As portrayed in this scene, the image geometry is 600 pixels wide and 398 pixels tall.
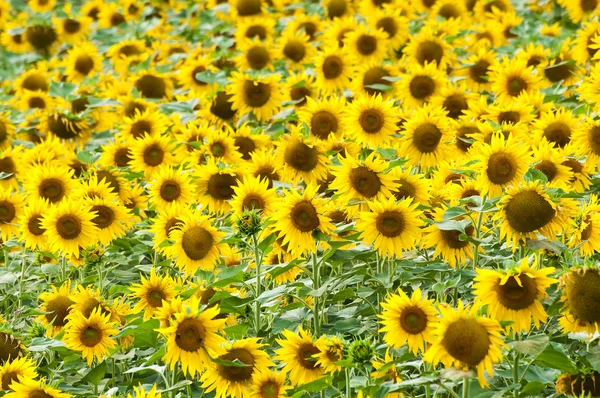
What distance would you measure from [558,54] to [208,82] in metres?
2.40

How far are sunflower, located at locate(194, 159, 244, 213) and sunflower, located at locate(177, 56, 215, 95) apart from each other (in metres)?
2.28

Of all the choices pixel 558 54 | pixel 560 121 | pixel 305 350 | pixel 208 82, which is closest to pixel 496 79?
pixel 558 54

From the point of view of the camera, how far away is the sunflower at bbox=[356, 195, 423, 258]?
379cm

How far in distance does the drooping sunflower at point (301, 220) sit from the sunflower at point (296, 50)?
11.9ft

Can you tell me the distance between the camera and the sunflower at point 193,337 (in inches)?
130

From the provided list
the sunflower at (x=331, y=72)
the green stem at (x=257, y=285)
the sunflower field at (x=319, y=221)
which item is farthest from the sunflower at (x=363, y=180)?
the sunflower at (x=331, y=72)

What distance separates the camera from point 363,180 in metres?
3.95

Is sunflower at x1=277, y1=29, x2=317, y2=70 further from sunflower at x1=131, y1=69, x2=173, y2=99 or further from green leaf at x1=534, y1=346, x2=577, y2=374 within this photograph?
green leaf at x1=534, y1=346, x2=577, y2=374

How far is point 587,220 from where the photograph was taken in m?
3.66

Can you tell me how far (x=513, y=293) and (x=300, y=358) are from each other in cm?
83

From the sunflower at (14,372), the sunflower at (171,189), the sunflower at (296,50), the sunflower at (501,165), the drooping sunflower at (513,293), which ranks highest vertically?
the drooping sunflower at (513,293)

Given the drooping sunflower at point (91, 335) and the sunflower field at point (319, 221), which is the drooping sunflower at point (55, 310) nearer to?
the sunflower field at point (319, 221)

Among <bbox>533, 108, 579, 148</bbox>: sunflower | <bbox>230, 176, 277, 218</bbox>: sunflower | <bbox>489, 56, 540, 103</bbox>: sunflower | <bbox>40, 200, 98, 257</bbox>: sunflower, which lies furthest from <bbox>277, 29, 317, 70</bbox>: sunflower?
<bbox>230, 176, 277, 218</bbox>: sunflower

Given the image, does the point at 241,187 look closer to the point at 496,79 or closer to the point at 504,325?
the point at 504,325
